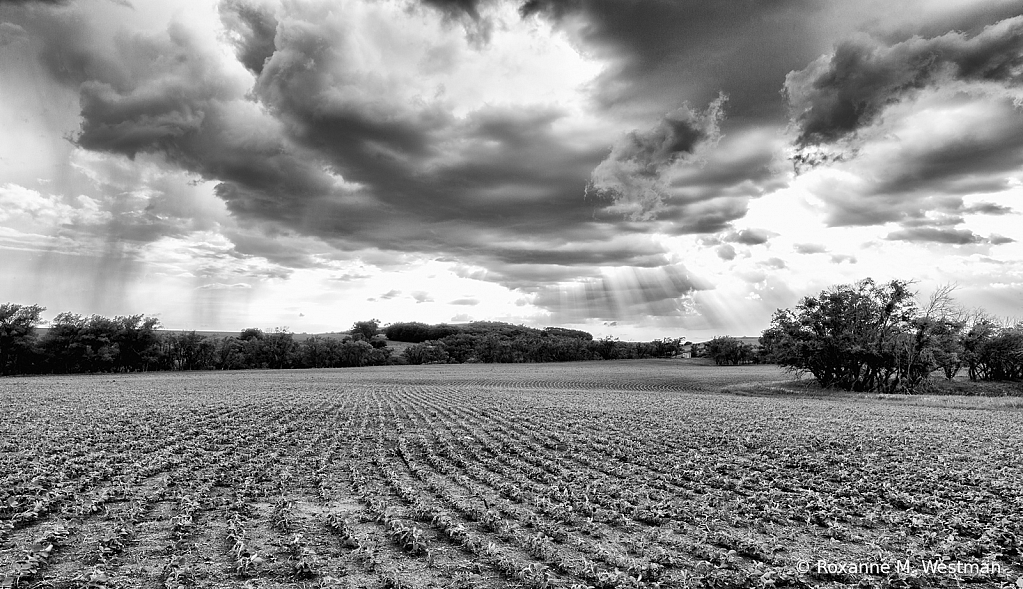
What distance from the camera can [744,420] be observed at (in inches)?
1249

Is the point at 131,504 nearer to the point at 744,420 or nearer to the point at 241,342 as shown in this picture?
the point at 744,420

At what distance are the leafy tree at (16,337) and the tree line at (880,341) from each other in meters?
117

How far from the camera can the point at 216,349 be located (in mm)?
110875

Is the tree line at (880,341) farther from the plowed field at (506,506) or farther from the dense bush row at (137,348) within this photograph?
the dense bush row at (137,348)

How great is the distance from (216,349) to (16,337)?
102 feet

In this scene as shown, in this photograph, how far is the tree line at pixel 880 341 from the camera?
5750cm

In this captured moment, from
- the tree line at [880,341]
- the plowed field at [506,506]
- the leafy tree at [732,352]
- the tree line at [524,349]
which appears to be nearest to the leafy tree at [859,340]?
the tree line at [880,341]

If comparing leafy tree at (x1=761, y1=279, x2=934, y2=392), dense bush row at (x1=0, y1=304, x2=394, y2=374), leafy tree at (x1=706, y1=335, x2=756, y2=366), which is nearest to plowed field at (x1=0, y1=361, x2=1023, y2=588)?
leafy tree at (x1=761, y1=279, x2=934, y2=392)

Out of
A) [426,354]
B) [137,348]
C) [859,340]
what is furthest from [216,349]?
[859,340]

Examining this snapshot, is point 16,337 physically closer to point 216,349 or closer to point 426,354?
point 216,349

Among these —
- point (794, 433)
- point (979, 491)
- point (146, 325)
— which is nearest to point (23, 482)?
point (979, 491)

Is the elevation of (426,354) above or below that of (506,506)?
above

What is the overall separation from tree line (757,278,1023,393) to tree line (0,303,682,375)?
93.4 metres

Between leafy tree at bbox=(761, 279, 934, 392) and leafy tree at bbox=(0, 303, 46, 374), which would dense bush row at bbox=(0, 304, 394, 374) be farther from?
leafy tree at bbox=(761, 279, 934, 392)
